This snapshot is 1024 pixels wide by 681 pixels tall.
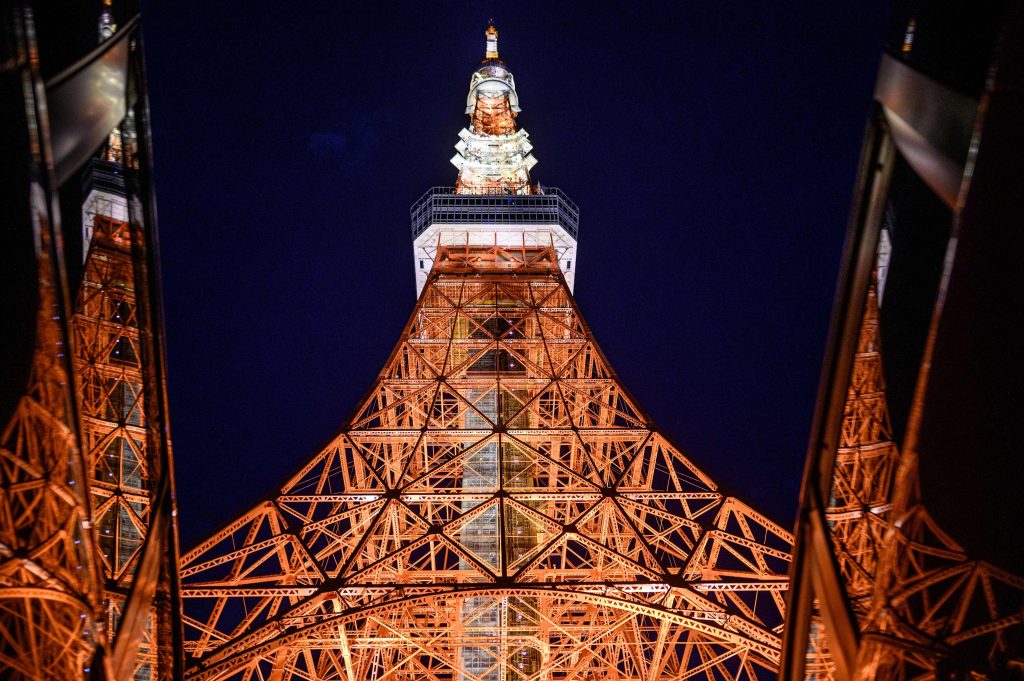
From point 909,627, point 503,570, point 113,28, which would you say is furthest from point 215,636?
point 909,627

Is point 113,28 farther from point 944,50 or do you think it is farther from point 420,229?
point 420,229

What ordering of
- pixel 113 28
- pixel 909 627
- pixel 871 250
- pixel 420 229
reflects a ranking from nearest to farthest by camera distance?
1. pixel 909 627
2. pixel 871 250
3. pixel 113 28
4. pixel 420 229

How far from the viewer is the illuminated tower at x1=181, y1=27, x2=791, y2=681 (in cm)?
971

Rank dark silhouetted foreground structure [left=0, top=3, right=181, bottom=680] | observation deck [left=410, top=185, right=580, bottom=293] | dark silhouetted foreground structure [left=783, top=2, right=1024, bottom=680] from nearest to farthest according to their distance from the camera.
→ dark silhouetted foreground structure [left=783, top=2, right=1024, bottom=680], dark silhouetted foreground structure [left=0, top=3, right=181, bottom=680], observation deck [left=410, top=185, right=580, bottom=293]

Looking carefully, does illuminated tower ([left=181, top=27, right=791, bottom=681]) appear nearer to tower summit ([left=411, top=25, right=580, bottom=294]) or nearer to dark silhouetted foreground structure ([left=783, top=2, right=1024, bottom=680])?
tower summit ([left=411, top=25, right=580, bottom=294])

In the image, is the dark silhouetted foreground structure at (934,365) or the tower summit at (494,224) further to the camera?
the tower summit at (494,224)

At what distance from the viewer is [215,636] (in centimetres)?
1002

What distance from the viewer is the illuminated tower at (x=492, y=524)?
971 cm

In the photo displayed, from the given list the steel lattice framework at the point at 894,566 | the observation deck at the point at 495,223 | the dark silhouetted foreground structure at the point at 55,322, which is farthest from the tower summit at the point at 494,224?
the steel lattice framework at the point at 894,566

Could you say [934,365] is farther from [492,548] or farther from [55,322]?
[492,548]

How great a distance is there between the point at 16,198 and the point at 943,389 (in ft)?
11.5

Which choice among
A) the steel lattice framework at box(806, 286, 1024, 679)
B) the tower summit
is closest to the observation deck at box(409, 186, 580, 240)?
the tower summit

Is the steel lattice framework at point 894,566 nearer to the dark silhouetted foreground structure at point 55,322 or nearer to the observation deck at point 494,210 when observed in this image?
the dark silhouetted foreground structure at point 55,322

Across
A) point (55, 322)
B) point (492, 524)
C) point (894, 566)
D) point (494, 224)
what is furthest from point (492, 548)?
point (55, 322)
